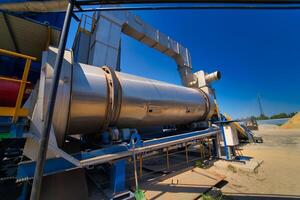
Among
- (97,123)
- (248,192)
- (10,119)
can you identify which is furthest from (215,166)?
(10,119)

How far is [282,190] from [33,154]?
509 centimetres

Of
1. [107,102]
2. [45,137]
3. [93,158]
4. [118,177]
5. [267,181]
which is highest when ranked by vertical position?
[107,102]

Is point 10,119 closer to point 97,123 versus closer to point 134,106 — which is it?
point 97,123

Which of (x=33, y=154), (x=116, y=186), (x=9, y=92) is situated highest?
(x=9, y=92)

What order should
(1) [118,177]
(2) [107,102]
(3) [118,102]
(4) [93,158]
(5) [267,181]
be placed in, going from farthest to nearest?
(5) [267,181] < (3) [118,102] < (2) [107,102] < (1) [118,177] < (4) [93,158]

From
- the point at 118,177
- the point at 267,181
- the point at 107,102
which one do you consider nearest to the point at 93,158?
the point at 118,177

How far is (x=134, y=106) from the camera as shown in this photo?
3604 mm

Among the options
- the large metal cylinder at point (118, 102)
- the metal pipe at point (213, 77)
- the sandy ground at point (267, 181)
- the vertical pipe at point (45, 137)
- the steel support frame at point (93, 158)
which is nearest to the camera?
the vertical pipe at point (45, 137)

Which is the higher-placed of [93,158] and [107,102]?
[107,102]

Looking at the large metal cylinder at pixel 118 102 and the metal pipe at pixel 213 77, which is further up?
the metal pipe at pixel 213 77

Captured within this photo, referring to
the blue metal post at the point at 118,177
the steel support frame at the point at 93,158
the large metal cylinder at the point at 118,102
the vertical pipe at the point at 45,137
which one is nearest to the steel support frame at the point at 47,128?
the vertical pipe at the point at 45,137

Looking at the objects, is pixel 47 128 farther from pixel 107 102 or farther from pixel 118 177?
pixel 118 177

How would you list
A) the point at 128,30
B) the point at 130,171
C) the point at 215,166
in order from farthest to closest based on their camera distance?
the point at 128,30, the point at 215,166, the point at 130,171

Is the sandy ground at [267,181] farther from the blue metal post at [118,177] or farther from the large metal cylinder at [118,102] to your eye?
the blue metal post at [118,177]
